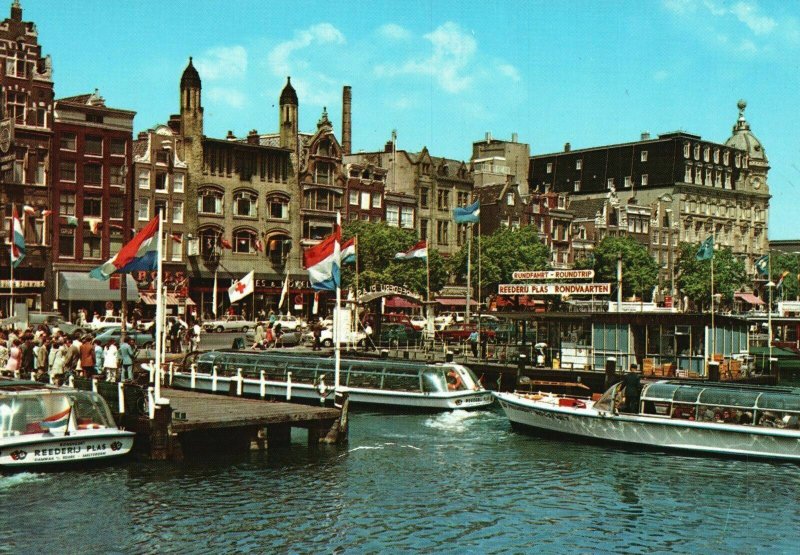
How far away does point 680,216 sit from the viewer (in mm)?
145375

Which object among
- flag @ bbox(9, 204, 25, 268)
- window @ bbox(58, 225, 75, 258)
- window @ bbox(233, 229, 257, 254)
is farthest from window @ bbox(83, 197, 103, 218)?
flag @ bbox(9, 204, 25, 268)

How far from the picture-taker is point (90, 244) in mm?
91062

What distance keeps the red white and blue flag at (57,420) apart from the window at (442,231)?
89397 millimetres

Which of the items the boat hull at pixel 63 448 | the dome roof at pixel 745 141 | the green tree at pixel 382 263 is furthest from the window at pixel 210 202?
the dome roof at pixel 745 141

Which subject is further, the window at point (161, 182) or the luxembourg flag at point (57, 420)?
the window at point (161, 182)

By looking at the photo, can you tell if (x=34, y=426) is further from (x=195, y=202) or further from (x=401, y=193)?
(x=401, y=193)

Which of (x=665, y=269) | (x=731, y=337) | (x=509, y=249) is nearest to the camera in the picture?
(x=731, y=337)

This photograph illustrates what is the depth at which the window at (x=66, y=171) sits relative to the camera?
3516 inches

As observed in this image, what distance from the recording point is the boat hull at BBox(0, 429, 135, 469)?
31.1 m

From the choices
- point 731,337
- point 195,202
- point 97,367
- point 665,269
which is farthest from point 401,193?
point 97,367

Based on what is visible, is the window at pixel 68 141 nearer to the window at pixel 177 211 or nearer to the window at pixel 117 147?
the window at pixel 117 147

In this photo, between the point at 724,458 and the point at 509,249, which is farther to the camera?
the point at 509,249

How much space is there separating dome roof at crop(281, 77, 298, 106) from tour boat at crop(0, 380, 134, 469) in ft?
252

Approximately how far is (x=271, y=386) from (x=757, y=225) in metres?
124
